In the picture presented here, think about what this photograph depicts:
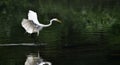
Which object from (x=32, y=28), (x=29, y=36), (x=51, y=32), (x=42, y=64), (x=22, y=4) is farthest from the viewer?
(x=22, y=4)

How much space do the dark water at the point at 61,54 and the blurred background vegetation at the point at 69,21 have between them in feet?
1.86

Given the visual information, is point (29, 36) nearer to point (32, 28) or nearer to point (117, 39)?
point (32, 28)

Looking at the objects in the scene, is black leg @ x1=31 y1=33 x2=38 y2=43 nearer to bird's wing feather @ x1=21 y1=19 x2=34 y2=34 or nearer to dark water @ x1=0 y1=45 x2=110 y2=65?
bird's wing feather @ x1=21 y1=19 x2=34 y2=34

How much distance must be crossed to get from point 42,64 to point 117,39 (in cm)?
321

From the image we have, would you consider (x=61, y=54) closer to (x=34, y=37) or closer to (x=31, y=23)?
(x=31, y=23)

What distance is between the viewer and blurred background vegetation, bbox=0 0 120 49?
1130 centimetres

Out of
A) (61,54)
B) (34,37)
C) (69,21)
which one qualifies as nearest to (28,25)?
(34,37)

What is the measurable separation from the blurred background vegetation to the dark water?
0.57 m

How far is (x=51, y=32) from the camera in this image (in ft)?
40.9

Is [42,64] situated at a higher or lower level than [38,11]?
lower

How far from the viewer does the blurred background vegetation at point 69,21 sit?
1130 cm

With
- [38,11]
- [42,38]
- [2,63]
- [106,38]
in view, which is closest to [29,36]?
[42,38]

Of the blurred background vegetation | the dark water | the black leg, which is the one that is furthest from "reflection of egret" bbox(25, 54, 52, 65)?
the black leg

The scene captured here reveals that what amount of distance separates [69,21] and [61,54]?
5452mm
